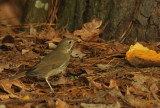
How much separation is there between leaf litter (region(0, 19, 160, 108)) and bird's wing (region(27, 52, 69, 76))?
220 mm

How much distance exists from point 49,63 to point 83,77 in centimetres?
65

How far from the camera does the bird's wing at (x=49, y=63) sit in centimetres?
415

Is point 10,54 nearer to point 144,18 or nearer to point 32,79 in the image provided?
point 32,79

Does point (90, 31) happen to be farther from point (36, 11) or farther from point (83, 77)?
point (36, 11)

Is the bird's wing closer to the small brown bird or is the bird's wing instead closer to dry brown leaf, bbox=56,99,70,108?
the small brown bird

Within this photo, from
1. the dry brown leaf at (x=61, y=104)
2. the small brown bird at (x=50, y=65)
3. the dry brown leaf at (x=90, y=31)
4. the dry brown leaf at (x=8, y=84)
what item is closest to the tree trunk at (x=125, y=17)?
the dry brown leaf at (x=90, y=31)

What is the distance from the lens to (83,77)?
423 cm

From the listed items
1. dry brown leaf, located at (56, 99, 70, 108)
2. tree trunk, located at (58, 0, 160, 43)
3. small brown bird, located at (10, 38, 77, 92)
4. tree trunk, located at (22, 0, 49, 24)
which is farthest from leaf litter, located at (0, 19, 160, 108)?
tree trunk, located at (22, 0, 49, 24)

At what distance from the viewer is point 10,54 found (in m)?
5.17

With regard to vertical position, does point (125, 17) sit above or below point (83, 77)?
above

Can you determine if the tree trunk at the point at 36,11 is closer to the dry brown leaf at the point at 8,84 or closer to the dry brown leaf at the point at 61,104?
the dry brown leaf at the point at 8,84

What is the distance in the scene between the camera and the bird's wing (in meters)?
4.15

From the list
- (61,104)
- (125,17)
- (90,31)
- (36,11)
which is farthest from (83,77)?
(36,11)

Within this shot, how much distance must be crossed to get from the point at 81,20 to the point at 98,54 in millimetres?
1186
